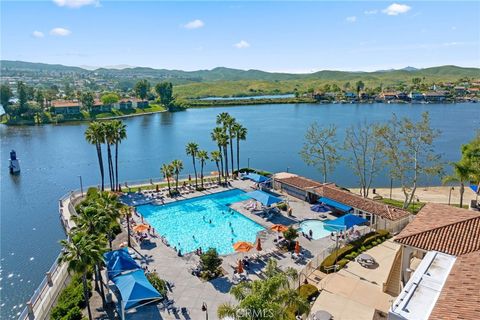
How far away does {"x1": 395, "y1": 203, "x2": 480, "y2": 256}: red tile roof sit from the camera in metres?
21.7

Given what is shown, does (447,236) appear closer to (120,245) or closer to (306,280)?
(306,280)

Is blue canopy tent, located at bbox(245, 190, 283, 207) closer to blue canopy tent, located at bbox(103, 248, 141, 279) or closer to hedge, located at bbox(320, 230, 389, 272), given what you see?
hedge, located at bbox(320, 230, 389, 272)

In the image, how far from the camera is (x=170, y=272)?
3011 cm

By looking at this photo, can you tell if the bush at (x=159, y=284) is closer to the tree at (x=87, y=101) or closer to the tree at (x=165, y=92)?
the tree at (x=87, y=101)

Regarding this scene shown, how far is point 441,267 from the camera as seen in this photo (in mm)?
20141

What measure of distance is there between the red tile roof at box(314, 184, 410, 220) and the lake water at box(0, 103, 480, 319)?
59.4 feet

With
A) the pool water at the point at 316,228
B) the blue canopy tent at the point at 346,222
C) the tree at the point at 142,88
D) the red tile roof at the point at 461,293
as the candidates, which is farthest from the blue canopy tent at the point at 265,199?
the tree at the point at 142,88

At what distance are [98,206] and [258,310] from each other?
17.2m

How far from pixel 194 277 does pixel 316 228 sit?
1658 centimetres

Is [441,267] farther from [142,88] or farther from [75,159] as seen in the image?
[142,88]

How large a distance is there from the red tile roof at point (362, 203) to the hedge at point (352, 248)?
10.6ft

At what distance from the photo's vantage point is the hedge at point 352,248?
29750mm

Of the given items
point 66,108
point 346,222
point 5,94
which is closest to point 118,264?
point 346,222

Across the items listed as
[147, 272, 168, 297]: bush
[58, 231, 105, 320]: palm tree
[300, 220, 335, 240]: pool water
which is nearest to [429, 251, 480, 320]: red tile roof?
[300, 220, 335, 240]: pool water
